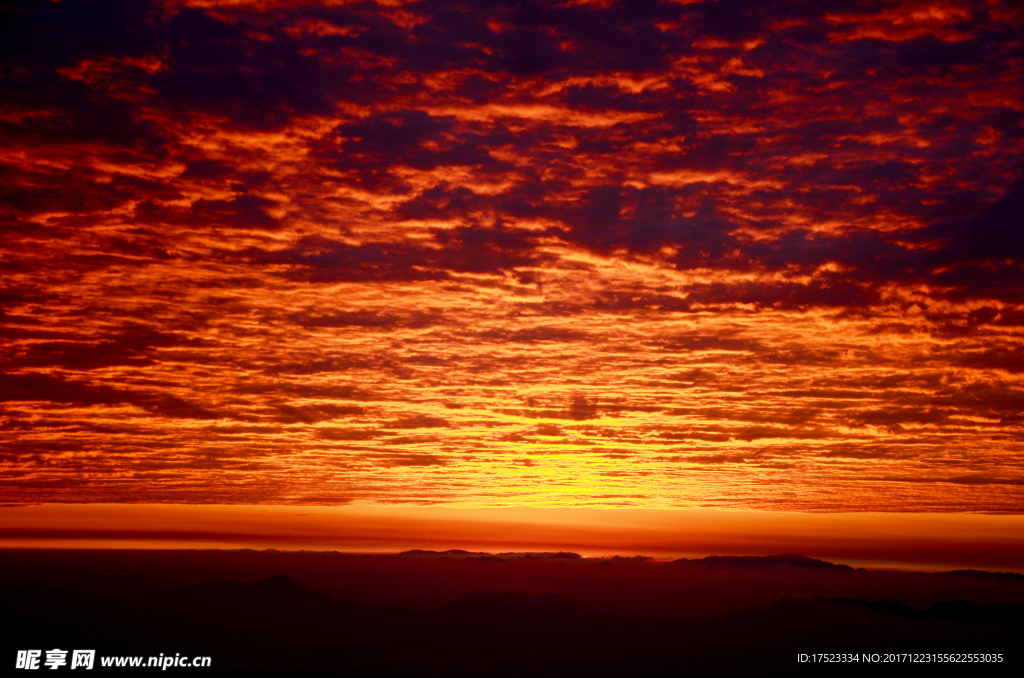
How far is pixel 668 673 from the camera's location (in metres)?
194

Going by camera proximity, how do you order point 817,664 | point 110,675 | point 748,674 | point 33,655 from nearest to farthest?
1. point 33,655
2. point 110,675
3. point 817,664
4. point 748,674

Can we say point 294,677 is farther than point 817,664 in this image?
Yes

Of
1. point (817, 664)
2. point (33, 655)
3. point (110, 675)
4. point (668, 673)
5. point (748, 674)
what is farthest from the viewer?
point (668, 673)

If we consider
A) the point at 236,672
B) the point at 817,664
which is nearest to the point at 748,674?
the point at 817,664

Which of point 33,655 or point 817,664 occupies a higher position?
point 33,655

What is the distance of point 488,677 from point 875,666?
101409 millimetres

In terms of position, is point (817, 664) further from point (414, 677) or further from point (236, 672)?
point (236, 672)

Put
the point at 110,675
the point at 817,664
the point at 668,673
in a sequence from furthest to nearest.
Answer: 1. the point at 668,673
2. the point at 817,664
3. the point at 110,675

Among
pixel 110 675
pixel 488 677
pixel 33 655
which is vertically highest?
pixel 33 655

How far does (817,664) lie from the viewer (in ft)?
553

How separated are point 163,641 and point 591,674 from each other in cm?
12183

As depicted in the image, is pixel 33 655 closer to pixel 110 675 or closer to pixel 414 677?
pixel 110 675

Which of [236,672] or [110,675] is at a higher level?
[110,675]

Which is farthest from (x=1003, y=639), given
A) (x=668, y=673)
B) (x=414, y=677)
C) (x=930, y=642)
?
(x=414, y=677)
